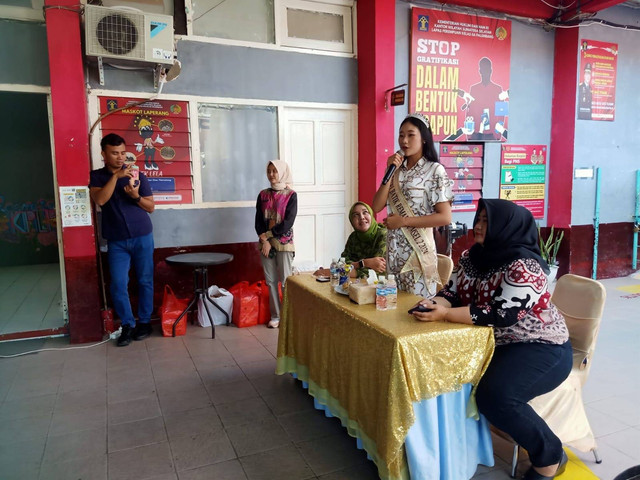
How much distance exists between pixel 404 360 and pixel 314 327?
829 mm

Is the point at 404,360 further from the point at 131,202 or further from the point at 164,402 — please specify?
the point at 131,202

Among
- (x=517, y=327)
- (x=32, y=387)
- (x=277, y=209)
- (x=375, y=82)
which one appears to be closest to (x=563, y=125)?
(x=375, y=82)

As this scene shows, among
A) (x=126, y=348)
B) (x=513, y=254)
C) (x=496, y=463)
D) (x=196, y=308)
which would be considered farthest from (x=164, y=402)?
(x=513, y=254)

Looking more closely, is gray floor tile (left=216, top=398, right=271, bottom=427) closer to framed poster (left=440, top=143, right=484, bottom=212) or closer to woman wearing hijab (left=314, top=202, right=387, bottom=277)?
woman wearing hijab (left=314, top=202, right=387, bottom=277)

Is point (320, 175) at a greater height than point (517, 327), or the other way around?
point (320, 175)

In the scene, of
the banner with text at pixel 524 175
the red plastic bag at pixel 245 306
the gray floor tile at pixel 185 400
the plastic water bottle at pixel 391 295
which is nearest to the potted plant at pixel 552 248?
the banner with text at pixel 524 175

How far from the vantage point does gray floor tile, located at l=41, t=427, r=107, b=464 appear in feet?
7.22

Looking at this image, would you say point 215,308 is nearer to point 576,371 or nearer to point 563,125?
point 576,371

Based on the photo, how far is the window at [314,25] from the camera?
444cm

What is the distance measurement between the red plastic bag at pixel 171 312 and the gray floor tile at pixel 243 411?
1.39 m

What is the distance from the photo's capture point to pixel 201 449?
224 cm

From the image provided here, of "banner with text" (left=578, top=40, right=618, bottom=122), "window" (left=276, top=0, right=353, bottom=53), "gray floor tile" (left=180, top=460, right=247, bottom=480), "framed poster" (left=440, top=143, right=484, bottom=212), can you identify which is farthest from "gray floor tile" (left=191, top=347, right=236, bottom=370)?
"banner with text" (left=578, top=40, right=618, bottom=122)

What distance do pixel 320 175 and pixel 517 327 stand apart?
3.20m

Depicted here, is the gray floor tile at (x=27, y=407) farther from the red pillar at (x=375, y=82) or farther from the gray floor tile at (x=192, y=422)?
the red pillar at (x=375, y=82)
